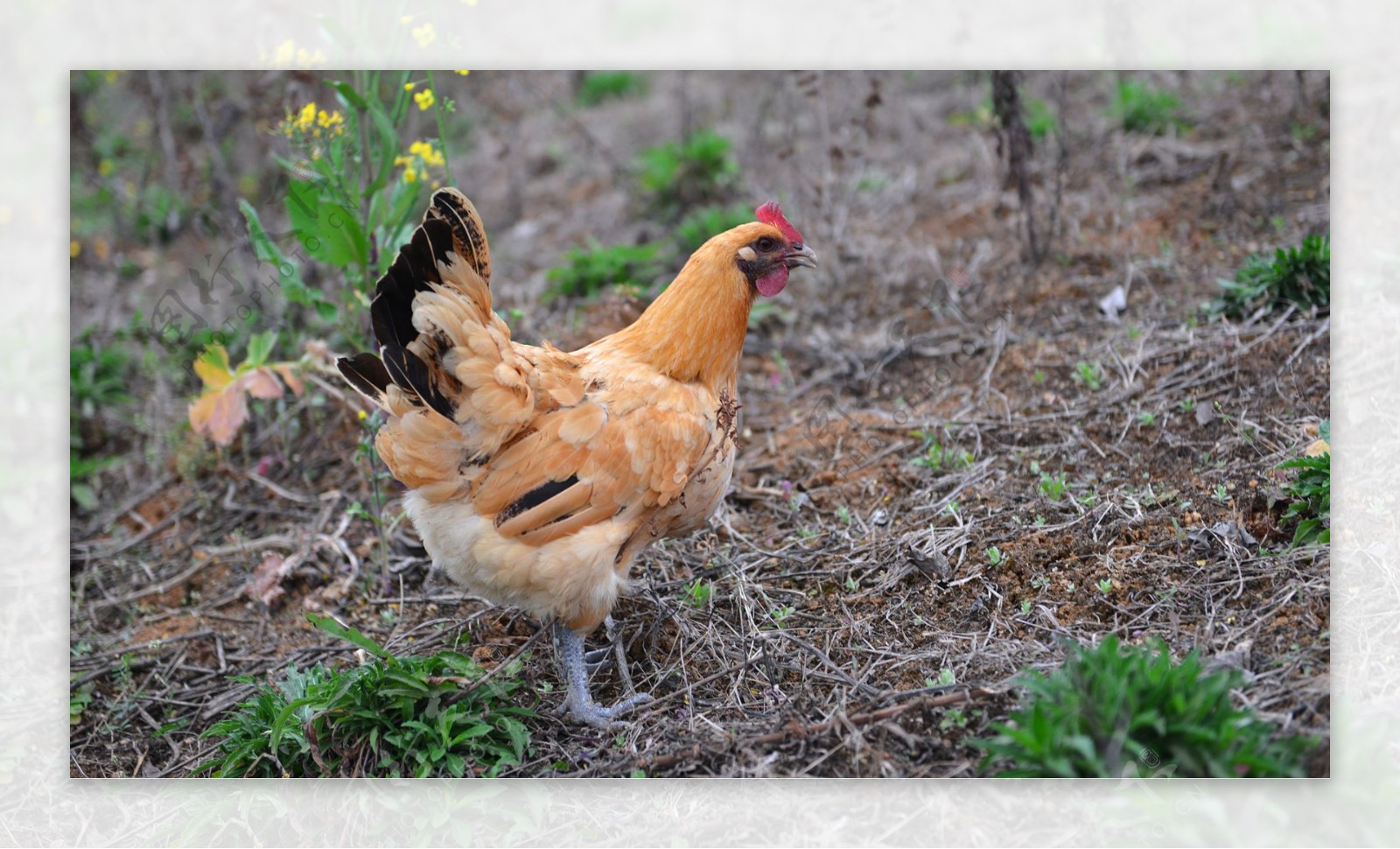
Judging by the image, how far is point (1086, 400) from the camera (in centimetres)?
398

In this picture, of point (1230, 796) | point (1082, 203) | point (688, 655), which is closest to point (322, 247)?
point (688, 655)

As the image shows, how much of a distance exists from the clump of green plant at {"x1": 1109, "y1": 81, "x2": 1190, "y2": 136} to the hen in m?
3.66

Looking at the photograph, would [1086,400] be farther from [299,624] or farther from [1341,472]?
[299,624]

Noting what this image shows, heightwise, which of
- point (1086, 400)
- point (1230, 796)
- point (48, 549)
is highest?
point (1086, 400)

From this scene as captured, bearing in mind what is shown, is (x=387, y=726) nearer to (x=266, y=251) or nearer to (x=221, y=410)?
(x=221, y=410)

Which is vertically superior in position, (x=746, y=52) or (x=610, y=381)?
(x=746, y=52)

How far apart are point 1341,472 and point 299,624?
3528 millimetres

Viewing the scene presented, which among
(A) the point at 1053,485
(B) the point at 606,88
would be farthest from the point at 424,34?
(B) the point at 606,88

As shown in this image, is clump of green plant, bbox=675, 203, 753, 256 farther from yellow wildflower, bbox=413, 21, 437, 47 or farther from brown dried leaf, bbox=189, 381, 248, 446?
brown dried leaf, bbox=189, 381, 248, 446

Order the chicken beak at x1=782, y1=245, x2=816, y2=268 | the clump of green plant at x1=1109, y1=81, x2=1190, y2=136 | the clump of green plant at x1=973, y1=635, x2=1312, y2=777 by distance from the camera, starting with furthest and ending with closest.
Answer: the clump of green plant at x1=1109, y1=81, x2=1190, y2=136
the chicken beak at x1=782, y1=245, x2=816, y2=268
the clump of green plant at x1=973, y1=635, x2=1312, y2=777

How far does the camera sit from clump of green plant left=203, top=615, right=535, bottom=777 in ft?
9.18

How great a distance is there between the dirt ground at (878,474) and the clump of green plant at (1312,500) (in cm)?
7

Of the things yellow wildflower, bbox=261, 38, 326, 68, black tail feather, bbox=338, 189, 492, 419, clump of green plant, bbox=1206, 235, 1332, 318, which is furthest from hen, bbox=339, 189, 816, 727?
clump of green plant, bbox=1206, 235, 1332, 318

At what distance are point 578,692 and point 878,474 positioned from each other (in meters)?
1.51
